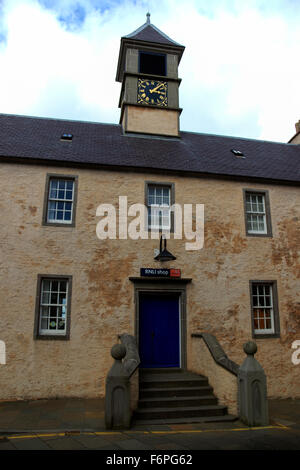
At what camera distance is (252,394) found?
7.16 metres

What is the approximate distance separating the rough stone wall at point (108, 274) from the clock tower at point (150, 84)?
3931 millimetres

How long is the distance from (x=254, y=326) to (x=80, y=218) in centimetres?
648

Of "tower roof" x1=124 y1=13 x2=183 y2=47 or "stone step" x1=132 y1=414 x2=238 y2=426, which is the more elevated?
"tower roof" x1=124 y1=13 x2=183 y2=47

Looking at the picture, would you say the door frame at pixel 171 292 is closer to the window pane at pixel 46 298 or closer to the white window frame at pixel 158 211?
the white window frame at pixel 158 211

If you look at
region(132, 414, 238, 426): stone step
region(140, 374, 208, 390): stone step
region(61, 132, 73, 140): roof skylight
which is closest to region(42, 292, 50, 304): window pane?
region(140, 374, 208, 390): stone step

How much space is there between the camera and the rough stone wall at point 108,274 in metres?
9.23

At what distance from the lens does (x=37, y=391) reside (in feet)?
29.3

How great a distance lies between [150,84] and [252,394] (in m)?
12.8

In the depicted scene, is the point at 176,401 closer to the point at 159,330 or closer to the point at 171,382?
the point at 171,382

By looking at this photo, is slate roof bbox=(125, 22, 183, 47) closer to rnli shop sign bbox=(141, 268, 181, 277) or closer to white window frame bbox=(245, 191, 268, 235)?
white window frame bbox=(245, 191, 268, 235)

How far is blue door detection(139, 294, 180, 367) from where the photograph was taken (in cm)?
984

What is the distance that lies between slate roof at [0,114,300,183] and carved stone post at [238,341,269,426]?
6.47m

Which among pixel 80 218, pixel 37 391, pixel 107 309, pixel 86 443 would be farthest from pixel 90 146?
pixel 86 443
